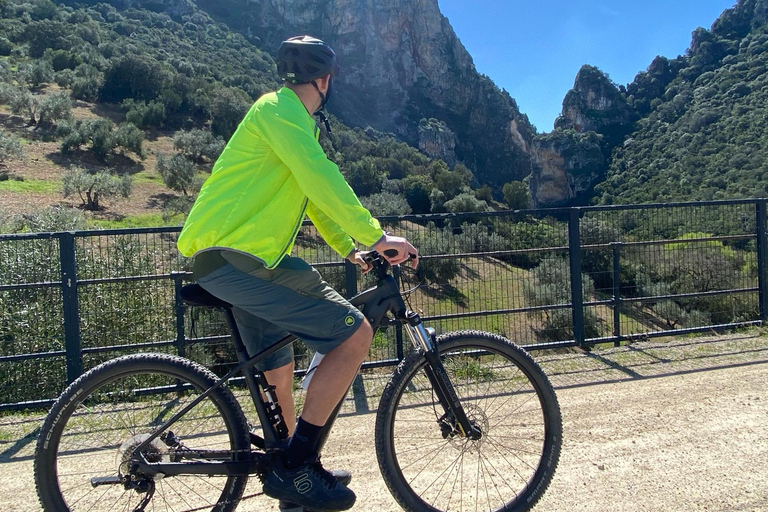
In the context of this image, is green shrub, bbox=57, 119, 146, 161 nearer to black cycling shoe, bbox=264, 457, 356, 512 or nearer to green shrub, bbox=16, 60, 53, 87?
green shrub, bbox=16, 60, 53, 87

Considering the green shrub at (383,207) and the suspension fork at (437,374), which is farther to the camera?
the green shrub at (383,207)

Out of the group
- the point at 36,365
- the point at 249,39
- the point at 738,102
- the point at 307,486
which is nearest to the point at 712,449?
the point at 307,486

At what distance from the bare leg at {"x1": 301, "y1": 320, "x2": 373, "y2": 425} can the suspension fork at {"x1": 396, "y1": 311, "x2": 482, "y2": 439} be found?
0.28 meters

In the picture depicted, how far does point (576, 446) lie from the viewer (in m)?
3.41

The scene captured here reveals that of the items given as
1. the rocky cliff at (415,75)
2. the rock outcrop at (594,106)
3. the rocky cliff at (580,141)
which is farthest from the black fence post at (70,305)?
the rocky cliff at (415,75)

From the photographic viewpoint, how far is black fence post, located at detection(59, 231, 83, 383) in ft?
15.5

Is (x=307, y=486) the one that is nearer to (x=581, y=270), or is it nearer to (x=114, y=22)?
(x=581, y=270)

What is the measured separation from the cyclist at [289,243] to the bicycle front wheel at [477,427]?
288 mm

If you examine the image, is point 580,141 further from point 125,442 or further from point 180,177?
point 125,442

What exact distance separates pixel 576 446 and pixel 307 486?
6.72 ft

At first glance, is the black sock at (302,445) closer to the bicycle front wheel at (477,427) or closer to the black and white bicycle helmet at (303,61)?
the bicycle front wheel at (477,427)

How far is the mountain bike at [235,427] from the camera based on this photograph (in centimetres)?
222

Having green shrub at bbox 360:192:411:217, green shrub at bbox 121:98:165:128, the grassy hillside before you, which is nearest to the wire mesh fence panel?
green shrub at bbox 360:192:411:217

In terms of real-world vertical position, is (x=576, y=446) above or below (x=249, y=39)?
below
